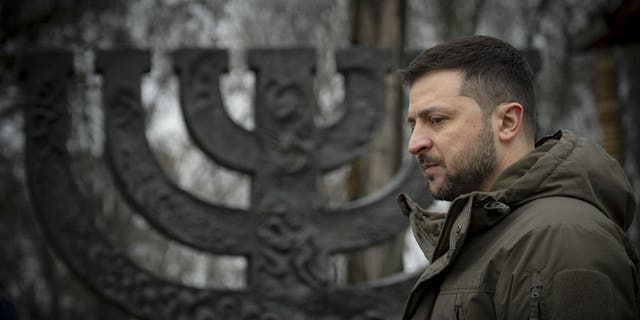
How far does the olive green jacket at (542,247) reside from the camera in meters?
1.34

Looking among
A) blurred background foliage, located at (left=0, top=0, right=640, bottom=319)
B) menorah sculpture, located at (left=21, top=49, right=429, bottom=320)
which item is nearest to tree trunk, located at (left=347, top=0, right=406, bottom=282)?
blurred background foliage, located at (left=0, top=0, right=640, bottom=319)

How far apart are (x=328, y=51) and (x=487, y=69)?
622 centimetres

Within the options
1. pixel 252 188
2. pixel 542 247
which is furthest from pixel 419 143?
pixel 252 188

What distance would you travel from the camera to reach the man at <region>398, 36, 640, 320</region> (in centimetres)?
135

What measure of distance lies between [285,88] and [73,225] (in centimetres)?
136

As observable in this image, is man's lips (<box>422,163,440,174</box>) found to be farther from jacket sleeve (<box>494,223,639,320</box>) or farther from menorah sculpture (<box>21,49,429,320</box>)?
menorah sculpture (<box>21,49,429,320</box>)

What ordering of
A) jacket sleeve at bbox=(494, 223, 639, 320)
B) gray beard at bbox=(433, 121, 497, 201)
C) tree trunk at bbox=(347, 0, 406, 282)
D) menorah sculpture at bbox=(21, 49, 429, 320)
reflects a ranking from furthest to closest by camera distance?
tree trunk at bbox=(347, 0, 406, 282), menorah sculpture at bbox=(21, 49, 429, 320), gray beard at bbox=(433, 121, 497, 201), jacket sleeve at bbox=(494, 223, 639, 320)

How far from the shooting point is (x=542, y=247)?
139cm

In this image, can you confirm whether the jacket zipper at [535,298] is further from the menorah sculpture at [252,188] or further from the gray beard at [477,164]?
the menorah sculpture at [252,188]

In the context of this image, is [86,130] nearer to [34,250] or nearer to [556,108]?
[34,250]

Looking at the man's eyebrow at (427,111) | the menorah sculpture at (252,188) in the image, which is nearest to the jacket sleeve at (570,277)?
the man's eyebrow at (427,111)

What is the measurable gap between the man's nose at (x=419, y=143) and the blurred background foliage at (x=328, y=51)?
3881 mm

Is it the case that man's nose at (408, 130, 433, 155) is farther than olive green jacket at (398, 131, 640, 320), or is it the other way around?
man's nose at (408, 130, 433, 155)

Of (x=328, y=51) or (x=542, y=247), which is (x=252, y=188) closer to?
(x=542, y=247)
